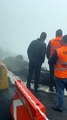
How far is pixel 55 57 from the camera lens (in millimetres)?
7883

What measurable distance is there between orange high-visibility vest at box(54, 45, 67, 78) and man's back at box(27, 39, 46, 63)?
228 cm

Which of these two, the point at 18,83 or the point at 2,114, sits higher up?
the point at 18,83

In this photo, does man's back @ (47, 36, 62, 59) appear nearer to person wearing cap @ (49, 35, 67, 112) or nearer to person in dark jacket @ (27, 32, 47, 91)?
person in dark jacket @ (27, 32, 47, 91)

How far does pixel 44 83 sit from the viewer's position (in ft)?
38.2

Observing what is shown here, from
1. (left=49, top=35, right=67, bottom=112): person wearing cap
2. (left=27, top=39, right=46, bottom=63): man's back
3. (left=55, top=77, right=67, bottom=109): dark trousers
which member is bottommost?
(left=55, top=77, right=67, bottom=109): dark trousers

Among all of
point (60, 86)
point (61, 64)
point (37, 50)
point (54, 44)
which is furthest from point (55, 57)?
point (37, 50)

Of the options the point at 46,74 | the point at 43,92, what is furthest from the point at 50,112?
the point at 46,74

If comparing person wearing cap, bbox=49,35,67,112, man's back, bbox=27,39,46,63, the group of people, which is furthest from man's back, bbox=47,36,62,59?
person wearing cap, bbox=49,35,67,112

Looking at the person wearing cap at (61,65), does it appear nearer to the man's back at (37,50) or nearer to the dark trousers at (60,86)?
the dark trousers at (60,86)

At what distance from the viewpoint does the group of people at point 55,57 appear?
7.83m

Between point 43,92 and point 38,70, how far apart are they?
0.70 metres

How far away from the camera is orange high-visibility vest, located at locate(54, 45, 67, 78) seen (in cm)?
772

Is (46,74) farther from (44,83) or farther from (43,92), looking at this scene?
(43,92)

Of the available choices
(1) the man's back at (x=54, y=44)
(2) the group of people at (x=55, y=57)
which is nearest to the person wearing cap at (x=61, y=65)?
(2) the group of people at (x=55, y=57)
